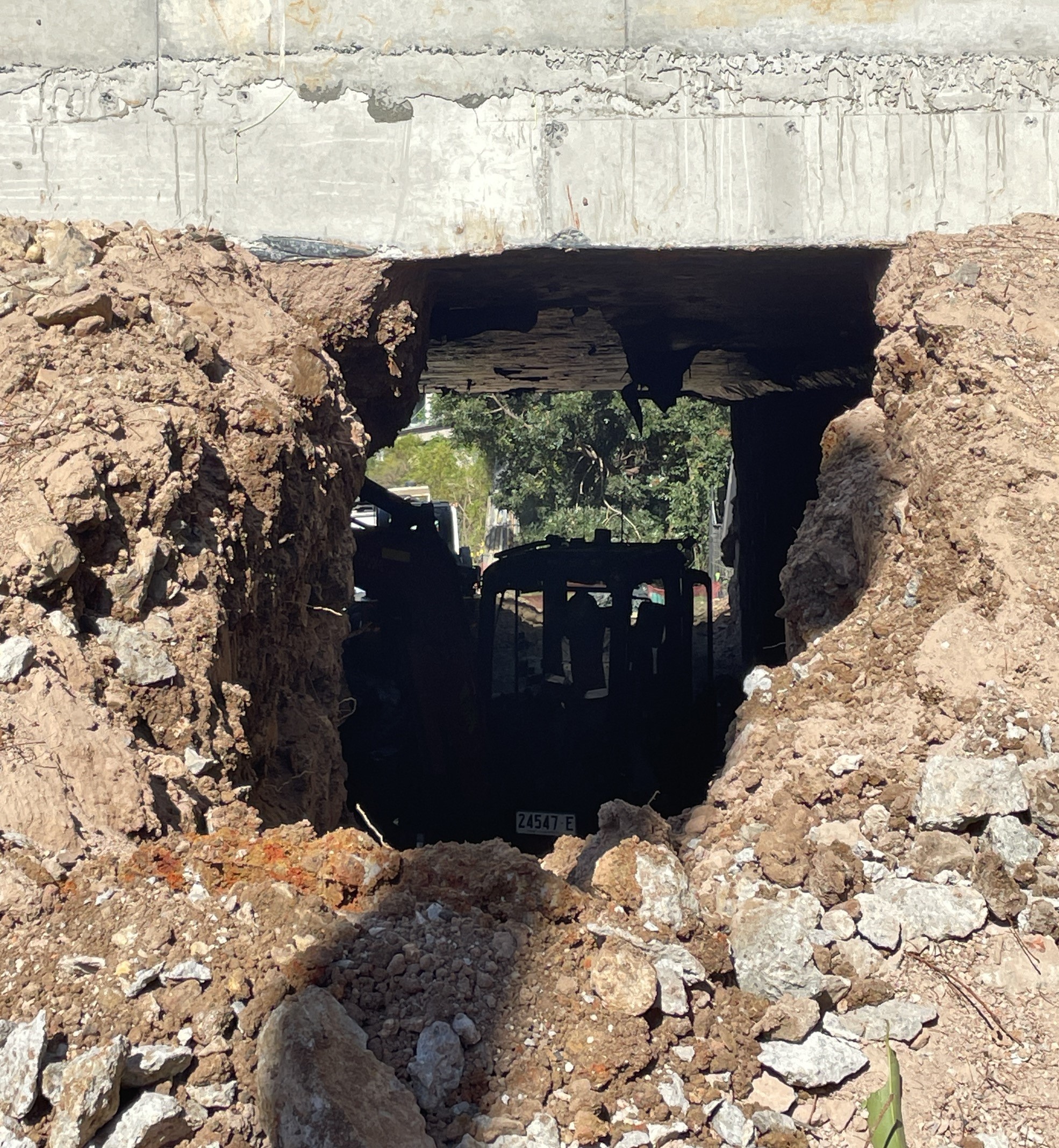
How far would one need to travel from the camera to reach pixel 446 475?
101 ft

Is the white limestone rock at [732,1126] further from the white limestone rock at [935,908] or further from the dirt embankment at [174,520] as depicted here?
the dirt embankment at [174,520]

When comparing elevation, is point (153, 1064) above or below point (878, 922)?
above

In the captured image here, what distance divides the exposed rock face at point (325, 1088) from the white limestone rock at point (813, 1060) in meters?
0.94

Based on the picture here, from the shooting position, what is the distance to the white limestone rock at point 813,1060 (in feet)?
8.61

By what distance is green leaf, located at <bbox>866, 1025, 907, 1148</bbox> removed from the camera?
8.09 ft

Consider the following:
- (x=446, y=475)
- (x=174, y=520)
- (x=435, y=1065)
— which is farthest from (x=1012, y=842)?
(x=446, y=475)

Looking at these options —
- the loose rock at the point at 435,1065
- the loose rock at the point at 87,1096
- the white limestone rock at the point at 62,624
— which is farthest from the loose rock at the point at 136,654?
the loose rock at the point at 435,1065

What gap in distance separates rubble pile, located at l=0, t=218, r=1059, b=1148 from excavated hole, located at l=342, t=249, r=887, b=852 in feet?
6.29

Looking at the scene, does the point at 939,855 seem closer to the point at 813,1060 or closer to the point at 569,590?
the point at 813,1060

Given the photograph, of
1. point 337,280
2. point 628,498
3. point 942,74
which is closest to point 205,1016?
point 337,280

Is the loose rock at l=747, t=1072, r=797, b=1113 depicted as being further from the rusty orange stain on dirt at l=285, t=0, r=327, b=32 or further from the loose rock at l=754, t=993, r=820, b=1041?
the rusty orange stain on dirt at l=285, t=0, r=327, b=32

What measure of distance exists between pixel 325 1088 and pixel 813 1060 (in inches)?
49.1

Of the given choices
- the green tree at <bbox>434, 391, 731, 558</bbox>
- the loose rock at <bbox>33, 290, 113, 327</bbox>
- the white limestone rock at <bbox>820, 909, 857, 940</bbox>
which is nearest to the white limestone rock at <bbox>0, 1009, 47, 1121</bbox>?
the white limestone rock at <bbox>820, 909, 857, 940</bbox>

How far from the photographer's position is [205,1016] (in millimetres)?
2381
